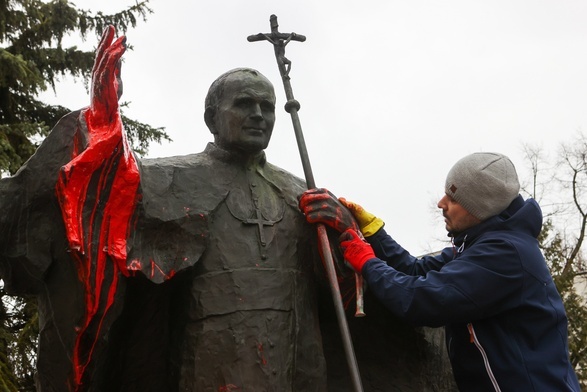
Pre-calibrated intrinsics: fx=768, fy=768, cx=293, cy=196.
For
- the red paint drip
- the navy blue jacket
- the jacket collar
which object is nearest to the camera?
the navy blue jacket

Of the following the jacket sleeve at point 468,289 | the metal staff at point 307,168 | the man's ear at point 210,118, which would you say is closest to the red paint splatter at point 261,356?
the metal staff at point 307,168

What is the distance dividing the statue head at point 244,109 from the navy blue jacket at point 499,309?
1066 millimetres

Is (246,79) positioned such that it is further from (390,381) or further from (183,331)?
(390,381)

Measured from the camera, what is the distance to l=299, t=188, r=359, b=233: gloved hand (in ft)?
12.8

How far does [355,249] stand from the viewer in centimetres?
379

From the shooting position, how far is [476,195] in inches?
140

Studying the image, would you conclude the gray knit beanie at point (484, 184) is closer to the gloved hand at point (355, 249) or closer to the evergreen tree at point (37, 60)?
the gloved hand at point (355, 249)

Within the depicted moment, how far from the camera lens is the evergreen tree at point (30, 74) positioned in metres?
10.7

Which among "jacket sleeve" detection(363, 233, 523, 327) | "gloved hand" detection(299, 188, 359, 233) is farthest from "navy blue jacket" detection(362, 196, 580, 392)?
"gloved hand" detection(299, 188, 359, 233)

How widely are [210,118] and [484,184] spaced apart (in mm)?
1517

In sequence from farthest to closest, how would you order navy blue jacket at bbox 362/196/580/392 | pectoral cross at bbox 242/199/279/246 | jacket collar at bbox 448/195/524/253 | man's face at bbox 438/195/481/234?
pectoral cross at bbox 242/199/279/246 → man's face at bbox 438/195/481/234 → jacket collar at bbox 448/195/524/253 → navy blue jacket at bbox 362/196/580/392

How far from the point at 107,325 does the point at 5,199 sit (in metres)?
0.75

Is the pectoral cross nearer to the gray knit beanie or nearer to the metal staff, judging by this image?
the metal staff

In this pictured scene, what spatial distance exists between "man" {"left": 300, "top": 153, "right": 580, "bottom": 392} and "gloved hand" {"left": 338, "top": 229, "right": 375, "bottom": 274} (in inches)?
1.5
